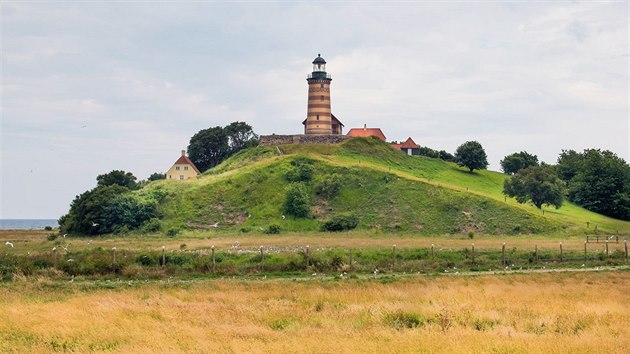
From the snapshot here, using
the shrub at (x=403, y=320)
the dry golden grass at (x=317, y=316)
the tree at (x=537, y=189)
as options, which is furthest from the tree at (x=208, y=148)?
the shrub at (x=403, y=320)

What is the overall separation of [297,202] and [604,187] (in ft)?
196

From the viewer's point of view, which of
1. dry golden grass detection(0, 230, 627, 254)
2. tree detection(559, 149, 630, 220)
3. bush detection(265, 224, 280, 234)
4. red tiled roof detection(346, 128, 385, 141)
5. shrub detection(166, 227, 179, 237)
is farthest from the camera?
red tiled roof detection(346, 128, 385, 141)

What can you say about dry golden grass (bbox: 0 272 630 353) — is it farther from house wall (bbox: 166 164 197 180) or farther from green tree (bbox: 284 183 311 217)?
house wall (bbox: 166 164 197 180)

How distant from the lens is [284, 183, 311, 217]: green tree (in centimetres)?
9238

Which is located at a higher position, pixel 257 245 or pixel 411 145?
pixel 411 145

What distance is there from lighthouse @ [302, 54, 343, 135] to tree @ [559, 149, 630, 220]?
47.2 metres

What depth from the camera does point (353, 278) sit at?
39.0 m

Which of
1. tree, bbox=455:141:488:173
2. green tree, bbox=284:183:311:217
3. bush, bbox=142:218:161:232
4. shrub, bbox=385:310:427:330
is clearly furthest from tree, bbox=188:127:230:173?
shrub, bbox=385:310:427:330

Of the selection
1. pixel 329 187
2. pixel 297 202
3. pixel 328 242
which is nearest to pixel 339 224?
pixel 297 202

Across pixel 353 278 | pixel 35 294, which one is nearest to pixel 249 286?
pixel 353 278

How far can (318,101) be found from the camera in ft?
403

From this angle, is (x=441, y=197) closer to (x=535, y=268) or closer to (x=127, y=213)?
(x=127, y=213)

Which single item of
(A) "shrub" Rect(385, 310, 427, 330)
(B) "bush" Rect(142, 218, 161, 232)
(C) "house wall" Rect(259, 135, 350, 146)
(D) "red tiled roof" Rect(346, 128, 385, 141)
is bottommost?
(A) "shrub" Rect(385, 310, 427, 330)

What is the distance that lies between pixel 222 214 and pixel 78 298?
213 ft
